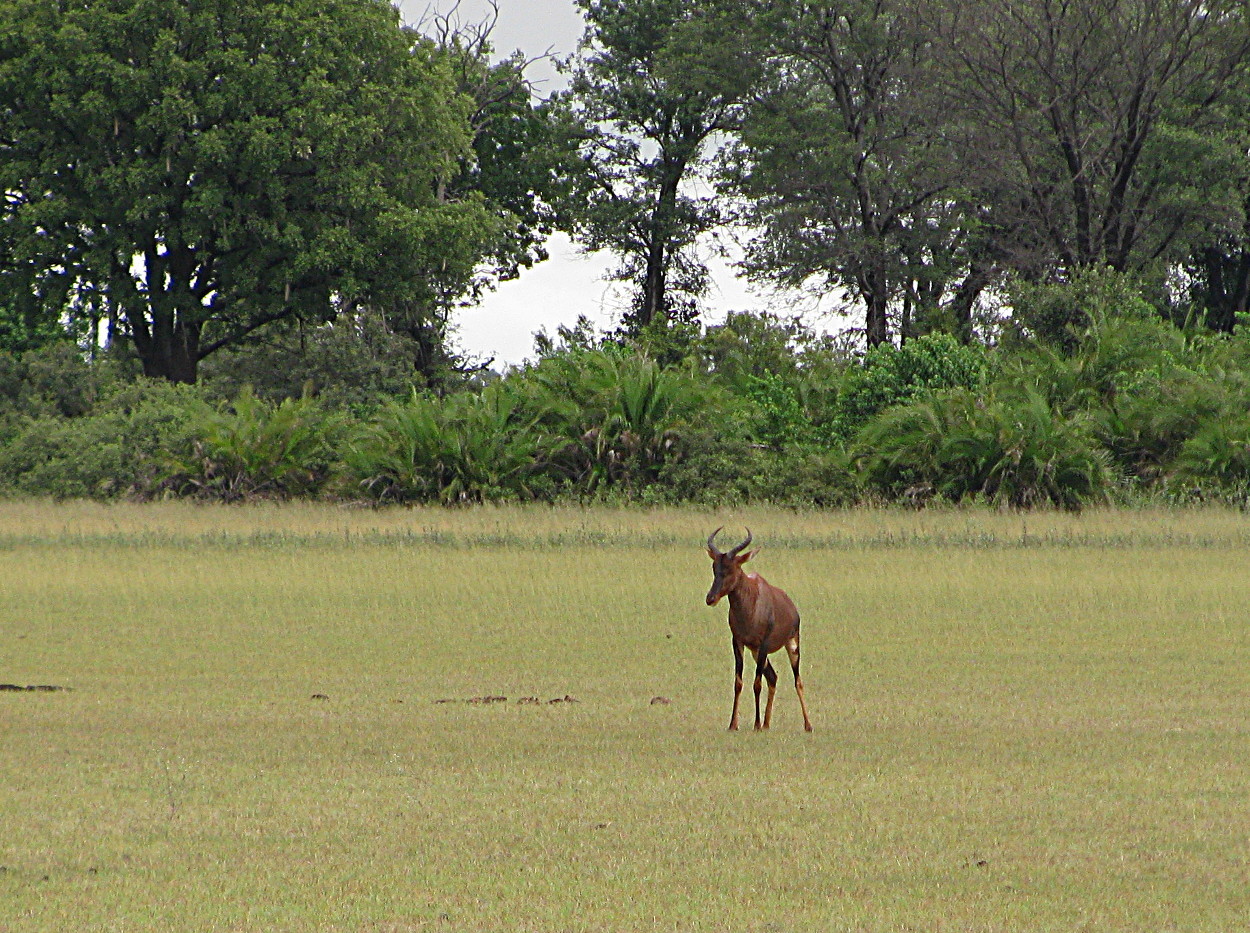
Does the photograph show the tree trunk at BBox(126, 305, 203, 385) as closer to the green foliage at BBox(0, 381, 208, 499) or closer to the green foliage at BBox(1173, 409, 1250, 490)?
the green foliage at BBox(0, 381, 208, 499)

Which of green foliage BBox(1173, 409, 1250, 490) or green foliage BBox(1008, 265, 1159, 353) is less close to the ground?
green foliage BBox(1008, 265, 1159, 353)

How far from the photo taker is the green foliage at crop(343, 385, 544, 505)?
30938 millimetres

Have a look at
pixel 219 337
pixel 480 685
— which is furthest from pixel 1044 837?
pixel 219 337

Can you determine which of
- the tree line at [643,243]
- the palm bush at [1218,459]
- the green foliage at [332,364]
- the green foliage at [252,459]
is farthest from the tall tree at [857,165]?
the green foliage at [252,459]

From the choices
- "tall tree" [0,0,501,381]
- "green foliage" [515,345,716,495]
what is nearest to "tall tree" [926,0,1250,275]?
"green foliage" [515,345,716,495]

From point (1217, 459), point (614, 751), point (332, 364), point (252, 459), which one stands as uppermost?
point (332, 364)

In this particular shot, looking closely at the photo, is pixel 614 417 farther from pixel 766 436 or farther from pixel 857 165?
pixel 857 165

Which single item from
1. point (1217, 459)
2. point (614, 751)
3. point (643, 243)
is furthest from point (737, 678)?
point (643, 243)

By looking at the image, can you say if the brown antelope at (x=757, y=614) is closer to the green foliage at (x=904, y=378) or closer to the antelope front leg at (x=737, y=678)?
the antelope front leg at (x=737, y=678)

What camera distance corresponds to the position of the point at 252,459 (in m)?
32.6

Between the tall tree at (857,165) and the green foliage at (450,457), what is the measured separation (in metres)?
16.2

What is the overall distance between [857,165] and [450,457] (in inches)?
735

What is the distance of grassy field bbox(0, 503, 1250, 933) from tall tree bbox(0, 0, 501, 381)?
18350 mm

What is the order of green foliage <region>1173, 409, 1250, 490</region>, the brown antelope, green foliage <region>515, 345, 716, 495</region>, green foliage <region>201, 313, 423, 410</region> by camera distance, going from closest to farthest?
the brown antelope < green foliage <region>1173, 409, 1250, 490</region> < green foliage <region>515, 345, 716, 495</region> < green foliage <region>201, 313, 423, 410</region>
